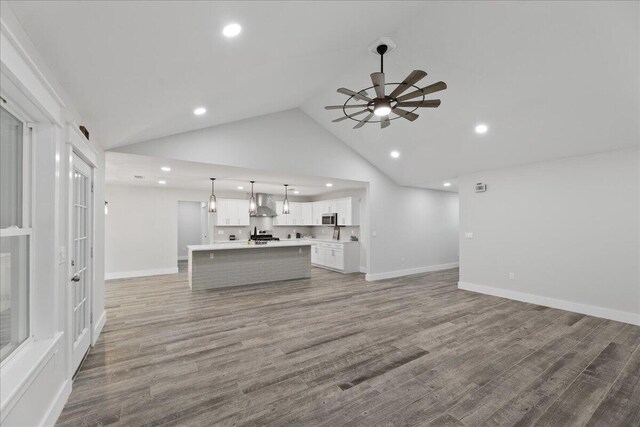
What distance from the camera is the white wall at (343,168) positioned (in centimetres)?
473

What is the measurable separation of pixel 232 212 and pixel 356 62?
6.18m

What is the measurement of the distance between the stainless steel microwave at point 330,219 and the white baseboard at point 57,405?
23.1 feet

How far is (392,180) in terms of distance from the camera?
24.0ft

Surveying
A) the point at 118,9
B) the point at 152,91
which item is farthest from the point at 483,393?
the point at 152,91

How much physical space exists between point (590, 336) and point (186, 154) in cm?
620

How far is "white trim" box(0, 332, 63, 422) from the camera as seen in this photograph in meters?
1.42

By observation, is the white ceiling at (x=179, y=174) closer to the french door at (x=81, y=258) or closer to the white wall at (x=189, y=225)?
the french door at (x=81, y=258)

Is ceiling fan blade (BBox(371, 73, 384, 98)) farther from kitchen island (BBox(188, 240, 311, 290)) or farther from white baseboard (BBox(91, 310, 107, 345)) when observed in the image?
kitchen island (BBox(188, 240, 311, 290))

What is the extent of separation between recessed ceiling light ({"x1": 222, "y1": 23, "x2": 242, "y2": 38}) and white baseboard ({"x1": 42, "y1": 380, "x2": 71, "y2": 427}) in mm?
2962

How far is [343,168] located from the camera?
633 centimetres

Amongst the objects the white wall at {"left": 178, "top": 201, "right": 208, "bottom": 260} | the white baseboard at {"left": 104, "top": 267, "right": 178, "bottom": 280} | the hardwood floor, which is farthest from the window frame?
the white wall at {"left": 178, "top": 201, "right": 208, "bottom": 260}

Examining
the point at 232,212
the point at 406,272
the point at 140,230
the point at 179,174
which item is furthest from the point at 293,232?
the point at 179,174

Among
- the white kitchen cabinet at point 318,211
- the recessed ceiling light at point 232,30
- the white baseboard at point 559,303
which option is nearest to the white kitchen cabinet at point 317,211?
the white kitchen cabinet at point 318,211

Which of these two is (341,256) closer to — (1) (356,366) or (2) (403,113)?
(1) (356,366)
